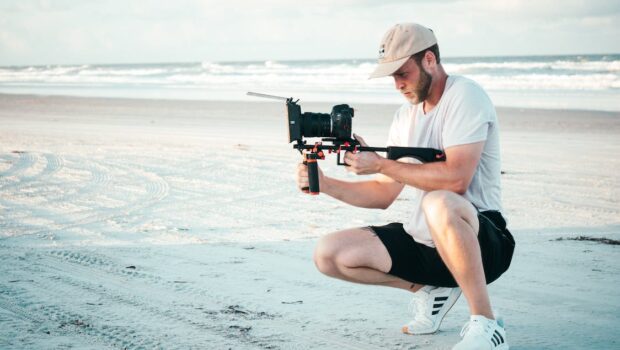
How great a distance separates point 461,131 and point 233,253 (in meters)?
2.05

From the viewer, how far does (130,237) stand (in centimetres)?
466

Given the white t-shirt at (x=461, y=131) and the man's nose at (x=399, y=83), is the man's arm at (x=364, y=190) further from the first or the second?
the man's nose at (x=399, y=83)

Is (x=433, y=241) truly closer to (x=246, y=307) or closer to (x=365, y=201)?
(x=365, y=201)

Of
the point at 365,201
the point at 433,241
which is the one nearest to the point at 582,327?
the point at 433,241

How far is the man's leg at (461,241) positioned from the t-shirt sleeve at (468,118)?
0.23m

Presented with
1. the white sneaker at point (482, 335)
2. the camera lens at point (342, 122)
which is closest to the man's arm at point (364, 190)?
the camera lens at point (342, 122)

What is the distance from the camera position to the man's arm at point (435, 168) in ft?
8.87

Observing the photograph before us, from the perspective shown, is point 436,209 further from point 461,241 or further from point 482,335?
point 482,335

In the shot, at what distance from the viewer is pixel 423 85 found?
285 cm

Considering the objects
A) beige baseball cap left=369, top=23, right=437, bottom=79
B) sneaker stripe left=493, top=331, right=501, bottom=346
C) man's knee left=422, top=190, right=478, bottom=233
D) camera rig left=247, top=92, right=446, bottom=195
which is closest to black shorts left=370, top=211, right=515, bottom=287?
man's knee left=422, top=190, right=478, bottom=233

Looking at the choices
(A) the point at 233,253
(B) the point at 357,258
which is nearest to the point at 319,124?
(B) the point at 357,258

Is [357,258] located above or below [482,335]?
above

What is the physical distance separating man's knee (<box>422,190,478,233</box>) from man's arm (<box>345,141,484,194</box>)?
→ 0.06m

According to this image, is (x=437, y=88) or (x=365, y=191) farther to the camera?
(x=365, y=191)
